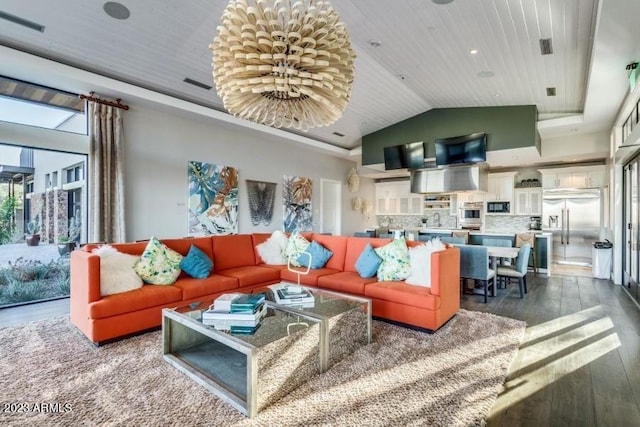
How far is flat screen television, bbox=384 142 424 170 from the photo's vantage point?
283 inches

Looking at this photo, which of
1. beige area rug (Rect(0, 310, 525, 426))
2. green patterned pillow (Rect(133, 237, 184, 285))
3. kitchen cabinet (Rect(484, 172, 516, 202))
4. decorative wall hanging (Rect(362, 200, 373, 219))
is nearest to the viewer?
beige area rug (Rect(0, 310, 525, 426))

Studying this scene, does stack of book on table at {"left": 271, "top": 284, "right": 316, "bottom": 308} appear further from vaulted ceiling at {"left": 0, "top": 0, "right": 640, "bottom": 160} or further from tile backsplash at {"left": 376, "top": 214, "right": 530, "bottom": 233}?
tile backsplash at {"left": 376, "top": 214, "right": 530, "bottom": 233}

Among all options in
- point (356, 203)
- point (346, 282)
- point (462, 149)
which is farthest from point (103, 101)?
point (356, 203)

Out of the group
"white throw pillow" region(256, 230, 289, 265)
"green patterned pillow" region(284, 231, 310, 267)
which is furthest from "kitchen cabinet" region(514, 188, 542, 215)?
"white throw pillow" region(256, 230, 289, 265)

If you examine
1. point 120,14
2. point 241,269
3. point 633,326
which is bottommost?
point 633,326

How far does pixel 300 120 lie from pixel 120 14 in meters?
2.61

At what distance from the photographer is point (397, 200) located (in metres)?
10.2

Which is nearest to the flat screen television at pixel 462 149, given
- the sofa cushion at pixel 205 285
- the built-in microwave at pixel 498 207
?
the built-in microwave at pixel 498 207

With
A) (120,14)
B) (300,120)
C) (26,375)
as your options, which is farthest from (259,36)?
(26,375)

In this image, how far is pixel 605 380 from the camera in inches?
93.6

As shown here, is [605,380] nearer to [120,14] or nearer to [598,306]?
[598,306]

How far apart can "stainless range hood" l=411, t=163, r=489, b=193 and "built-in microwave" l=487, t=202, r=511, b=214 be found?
126cm

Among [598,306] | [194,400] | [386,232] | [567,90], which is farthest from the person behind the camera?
[386,232]

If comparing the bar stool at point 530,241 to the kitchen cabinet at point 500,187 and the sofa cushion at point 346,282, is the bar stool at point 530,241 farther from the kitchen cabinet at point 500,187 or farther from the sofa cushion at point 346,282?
the sofa cushion at point 346,282
